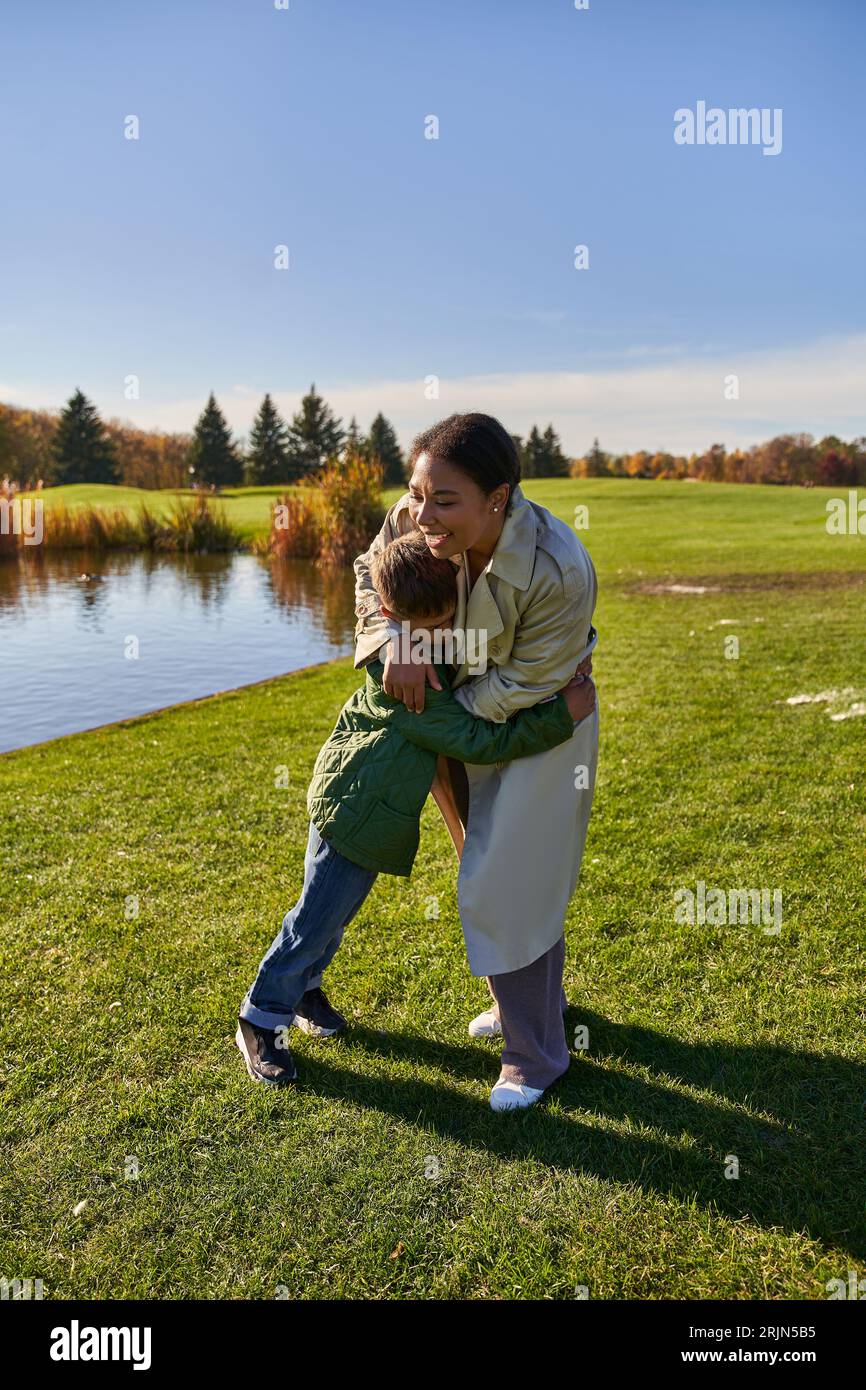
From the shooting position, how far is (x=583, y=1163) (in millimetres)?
2736

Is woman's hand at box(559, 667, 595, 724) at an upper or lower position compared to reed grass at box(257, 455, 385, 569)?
lower

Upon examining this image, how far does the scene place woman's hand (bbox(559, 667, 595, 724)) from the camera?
2.84 meters

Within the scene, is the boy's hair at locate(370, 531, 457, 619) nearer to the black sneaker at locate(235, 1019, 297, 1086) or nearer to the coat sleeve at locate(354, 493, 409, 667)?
the coat sleeve at locate(354, 493, 409, 667)

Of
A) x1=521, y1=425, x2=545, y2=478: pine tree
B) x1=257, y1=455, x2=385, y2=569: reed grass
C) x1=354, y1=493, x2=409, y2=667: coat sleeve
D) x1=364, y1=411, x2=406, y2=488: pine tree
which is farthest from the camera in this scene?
x1=364, y1=411, x2=406, y2=488: pine tree

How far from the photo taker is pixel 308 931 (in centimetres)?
306

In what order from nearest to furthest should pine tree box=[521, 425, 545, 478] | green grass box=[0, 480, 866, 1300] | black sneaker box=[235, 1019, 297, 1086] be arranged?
green grass box=[0, 480, 866, 1300] < black sneaker box=[235, 1019, 297, 1086] < pine tree box=[521, 425, 545, 478]

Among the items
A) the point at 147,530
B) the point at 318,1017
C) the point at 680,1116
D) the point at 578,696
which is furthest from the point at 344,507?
the point at 680,1116

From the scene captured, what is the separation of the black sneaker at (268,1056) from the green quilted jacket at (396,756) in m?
0.67

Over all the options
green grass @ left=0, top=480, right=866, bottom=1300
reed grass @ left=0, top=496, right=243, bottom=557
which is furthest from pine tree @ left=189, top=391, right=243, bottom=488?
green grass @ left=0, top=480, right=866, bottom=1300

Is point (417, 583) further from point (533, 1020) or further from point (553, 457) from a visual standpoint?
point (553, 457)

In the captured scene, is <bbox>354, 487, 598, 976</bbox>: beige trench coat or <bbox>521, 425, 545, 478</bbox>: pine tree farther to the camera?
<bbox>521, 425, 545, 478</bbox>: pine tree

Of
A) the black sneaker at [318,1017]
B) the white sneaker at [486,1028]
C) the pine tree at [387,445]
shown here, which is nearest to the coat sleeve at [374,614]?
the black sneaker at [318,1017]

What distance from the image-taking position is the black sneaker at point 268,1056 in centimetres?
308
